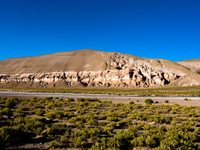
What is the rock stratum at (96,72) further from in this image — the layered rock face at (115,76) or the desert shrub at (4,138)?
the desert shrub at (4,138)

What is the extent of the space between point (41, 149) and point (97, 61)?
114126 millimetres

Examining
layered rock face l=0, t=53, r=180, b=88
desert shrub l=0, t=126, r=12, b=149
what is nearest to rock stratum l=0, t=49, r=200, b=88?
layered rock face l=0, t=53, r=180, b=88

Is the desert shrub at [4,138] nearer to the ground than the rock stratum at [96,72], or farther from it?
nearer to the ground

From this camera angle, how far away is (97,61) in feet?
390

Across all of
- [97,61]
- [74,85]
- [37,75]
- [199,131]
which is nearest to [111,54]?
[97,61]

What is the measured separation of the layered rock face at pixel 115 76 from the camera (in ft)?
297

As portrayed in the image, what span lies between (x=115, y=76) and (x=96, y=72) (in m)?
15.6

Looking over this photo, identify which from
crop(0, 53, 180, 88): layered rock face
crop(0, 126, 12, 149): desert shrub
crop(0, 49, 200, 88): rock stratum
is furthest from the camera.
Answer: crop(0, 53, 180, 88): layered rock face

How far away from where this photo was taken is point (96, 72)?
10569 cm

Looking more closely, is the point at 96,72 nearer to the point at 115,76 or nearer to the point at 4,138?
the point at 115,76

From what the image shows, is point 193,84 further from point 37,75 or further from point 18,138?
point 37,75

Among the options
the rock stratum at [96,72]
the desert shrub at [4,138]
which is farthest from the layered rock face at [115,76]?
the desert shrub at [4,138]

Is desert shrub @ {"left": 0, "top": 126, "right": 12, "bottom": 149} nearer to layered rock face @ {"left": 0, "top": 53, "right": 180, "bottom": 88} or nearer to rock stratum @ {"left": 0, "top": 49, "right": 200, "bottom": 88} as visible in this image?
rock stratum @ {"left": 0, "top": 49, "right": 200, "bottom": 88}

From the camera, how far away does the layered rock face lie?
90375 mm
